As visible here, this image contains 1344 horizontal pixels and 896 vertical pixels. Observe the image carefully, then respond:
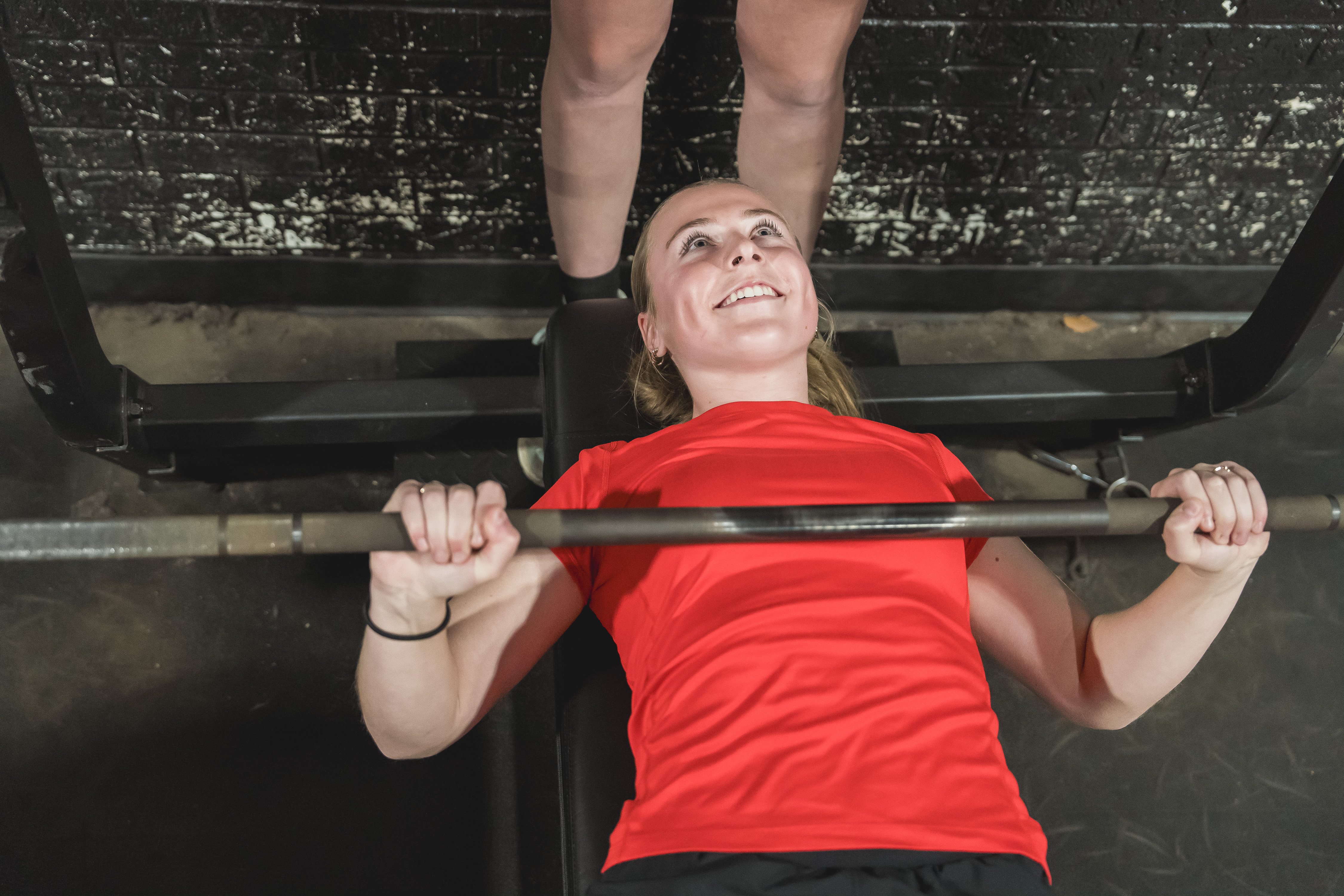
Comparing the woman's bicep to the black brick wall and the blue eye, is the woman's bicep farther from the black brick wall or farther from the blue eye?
the black brick wall

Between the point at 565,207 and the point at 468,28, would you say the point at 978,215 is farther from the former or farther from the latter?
the point at 468,28

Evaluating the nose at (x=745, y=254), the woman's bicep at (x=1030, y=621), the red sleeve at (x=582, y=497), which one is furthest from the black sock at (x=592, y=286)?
the woman's bicep at (x=1030, y=621)

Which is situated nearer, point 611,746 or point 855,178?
point 611,746

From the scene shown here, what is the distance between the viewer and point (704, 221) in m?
1.34

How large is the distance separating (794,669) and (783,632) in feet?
0.14

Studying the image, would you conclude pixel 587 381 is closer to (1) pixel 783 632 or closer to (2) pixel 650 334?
(2) pixel 650 334

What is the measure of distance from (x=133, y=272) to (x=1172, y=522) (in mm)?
2053

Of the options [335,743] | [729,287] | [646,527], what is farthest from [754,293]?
[335,743]

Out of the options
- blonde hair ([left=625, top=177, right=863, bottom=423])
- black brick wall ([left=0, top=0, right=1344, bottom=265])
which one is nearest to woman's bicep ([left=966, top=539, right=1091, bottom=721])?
blonde hair ([left=625, top=177, right=863, bottom=423])

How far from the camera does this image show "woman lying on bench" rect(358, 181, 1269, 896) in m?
0.93

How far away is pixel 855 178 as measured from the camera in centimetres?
206

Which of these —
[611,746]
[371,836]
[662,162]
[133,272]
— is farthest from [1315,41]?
[133,272]

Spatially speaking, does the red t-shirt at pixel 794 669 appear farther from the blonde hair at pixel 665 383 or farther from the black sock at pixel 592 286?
the black sock at pixel 592 286

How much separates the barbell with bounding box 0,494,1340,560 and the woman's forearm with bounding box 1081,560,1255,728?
0.28 ft
